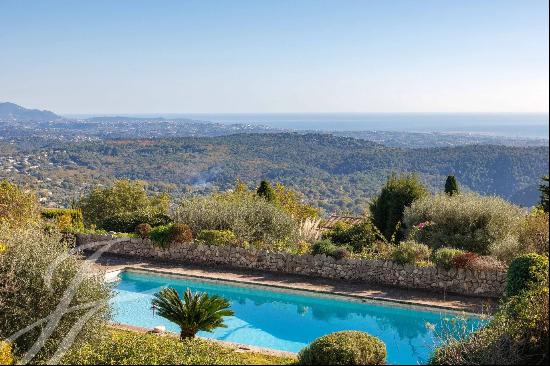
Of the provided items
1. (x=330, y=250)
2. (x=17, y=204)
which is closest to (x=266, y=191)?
(x=330, y=250)

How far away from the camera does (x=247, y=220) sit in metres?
19.7

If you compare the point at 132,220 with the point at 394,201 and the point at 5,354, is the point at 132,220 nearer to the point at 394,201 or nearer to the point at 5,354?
the point at 394,201

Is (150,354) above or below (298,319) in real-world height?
above

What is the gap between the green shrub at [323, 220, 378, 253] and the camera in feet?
60.4

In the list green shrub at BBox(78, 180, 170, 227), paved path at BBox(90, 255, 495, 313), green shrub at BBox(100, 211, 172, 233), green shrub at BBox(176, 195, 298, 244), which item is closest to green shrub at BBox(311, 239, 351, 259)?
paved path at BBox(90, 255, 495, 313)

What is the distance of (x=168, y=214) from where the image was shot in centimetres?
2241

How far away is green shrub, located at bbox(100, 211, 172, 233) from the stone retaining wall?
140cm

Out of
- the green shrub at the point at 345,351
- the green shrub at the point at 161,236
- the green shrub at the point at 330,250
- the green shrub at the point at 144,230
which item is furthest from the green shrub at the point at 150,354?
the green shrub at the point at 144,230

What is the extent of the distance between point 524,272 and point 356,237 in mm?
8503

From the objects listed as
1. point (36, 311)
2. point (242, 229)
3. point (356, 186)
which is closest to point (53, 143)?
point (356, 186)

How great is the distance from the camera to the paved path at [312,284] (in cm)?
1412

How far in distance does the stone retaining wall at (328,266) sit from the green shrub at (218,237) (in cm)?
26

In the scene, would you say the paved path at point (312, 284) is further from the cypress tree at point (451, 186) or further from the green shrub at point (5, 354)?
the cypress tree at point (451, 186)

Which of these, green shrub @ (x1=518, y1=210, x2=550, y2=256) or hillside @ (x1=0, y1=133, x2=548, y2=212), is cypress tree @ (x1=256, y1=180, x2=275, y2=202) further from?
hillside @ (x1=0, y1=133, x2=548, y2=212)
